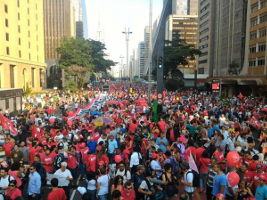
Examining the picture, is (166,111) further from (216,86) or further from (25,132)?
(25,132)

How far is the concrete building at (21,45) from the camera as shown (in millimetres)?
42781

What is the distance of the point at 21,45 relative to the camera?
49.7 meters

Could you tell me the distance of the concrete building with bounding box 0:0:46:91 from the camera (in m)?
42.8

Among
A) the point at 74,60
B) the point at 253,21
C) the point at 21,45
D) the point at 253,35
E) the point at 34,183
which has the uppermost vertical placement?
the point at 253,21

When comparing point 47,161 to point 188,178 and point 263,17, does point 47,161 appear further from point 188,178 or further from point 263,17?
point 263,17

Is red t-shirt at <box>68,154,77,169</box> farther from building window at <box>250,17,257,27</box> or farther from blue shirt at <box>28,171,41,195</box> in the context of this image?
building window at <box>250,17,257,27</box>

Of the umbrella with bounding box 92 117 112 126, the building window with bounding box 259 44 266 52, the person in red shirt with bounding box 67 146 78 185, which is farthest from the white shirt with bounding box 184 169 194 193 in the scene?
the building window with bounding box 259 44 266 52

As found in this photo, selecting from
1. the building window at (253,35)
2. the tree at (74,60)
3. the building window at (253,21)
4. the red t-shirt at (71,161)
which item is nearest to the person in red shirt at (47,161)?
the red t-shirt at (71,161)

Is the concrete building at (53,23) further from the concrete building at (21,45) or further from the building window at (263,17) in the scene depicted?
the building window at (263,17)

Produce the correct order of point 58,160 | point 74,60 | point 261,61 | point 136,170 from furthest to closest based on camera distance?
1. point 74,60
2. point 261,61
3. point 58,160
4. point 136,170

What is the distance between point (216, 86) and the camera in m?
21.9

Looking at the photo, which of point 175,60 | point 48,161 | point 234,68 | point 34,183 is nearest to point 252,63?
point 234,68

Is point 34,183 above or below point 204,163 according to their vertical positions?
below

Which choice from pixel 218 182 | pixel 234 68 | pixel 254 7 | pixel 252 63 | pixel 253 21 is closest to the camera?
pixel 218 182
